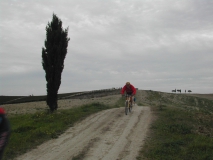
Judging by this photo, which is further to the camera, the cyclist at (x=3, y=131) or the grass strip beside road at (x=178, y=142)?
the grass strip beside road at (x=178, y=142)

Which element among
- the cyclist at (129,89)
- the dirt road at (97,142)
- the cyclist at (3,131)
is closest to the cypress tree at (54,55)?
the cyclist at (129,89)

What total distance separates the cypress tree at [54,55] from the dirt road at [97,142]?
5.84 meters

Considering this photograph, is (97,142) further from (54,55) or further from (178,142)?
(54,55)

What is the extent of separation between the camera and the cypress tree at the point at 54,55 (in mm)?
18625

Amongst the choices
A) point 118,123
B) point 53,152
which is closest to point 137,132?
point 118,123

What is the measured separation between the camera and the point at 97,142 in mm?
9773

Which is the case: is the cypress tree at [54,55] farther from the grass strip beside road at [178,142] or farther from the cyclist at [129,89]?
the grass strip beside road at [178,142]

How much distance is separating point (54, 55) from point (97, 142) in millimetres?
10343

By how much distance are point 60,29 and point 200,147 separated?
43.4ft

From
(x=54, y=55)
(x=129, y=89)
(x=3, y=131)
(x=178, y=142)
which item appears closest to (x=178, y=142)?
(x=178, y=142)

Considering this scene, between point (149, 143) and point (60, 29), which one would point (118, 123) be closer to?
point (149, 143)

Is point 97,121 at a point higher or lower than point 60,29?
lower

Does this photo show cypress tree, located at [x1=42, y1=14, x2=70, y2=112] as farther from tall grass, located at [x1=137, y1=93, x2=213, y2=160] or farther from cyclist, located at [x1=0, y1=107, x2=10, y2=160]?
cyclist, located at [x1=0, y1=107, x2=10, y2=160]

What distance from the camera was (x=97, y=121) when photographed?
14.4 metres
